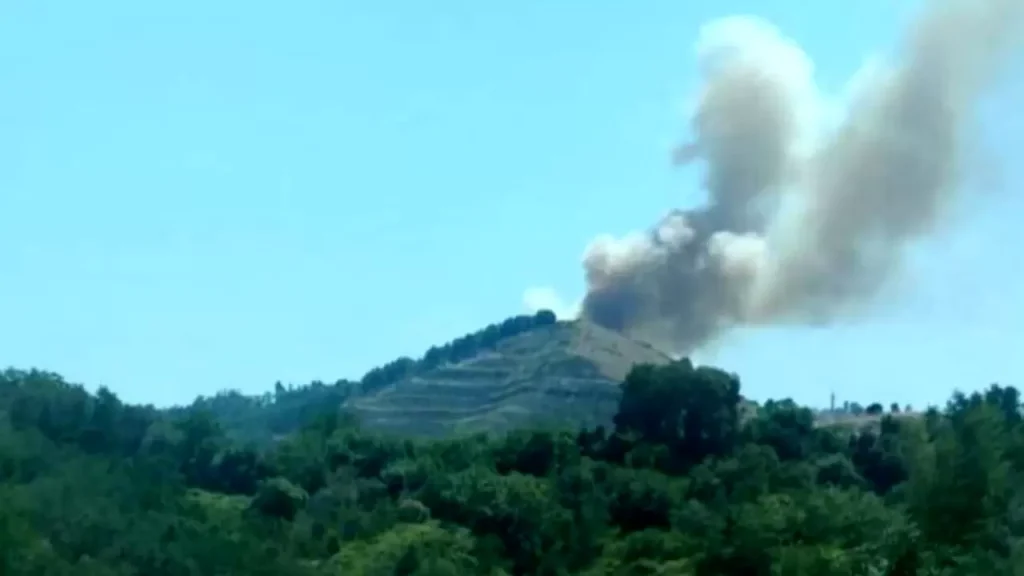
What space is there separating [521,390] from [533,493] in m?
83.7

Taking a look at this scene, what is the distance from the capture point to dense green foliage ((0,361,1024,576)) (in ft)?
154

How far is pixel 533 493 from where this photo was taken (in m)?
67.6

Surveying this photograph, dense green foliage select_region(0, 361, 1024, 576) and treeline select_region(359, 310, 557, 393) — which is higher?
treeline select_region(359, 310, 557, 393)

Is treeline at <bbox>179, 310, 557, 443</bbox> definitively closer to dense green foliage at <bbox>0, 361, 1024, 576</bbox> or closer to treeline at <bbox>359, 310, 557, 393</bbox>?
treeline at <bbox>359, 310, 557, 393</bbox>

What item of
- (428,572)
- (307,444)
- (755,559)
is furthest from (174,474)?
(755,559)

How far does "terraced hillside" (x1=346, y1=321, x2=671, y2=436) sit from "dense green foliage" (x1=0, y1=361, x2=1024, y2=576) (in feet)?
133

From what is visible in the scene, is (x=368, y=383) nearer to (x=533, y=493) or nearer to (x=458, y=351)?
(x=458, y=351)

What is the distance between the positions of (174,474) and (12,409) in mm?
13400

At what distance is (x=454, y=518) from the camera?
6712 cm

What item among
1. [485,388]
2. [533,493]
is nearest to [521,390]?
[485,388]

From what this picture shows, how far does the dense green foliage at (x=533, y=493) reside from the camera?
154 feet

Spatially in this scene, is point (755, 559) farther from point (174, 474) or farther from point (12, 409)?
point (12, 409)

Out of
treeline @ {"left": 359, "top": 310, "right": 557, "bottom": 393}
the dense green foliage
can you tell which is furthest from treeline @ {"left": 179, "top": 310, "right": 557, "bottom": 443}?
the dense green foliage

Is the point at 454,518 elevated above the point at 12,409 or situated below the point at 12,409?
below
